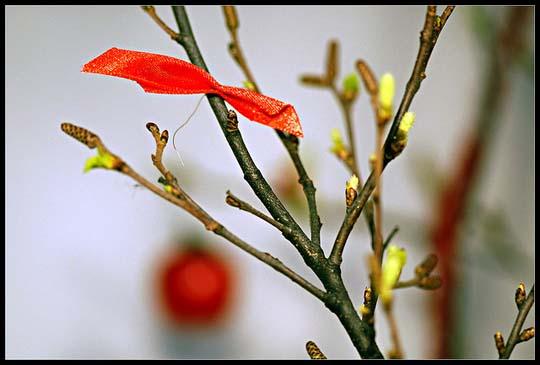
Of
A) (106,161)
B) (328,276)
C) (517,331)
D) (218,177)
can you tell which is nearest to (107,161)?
(106,161)

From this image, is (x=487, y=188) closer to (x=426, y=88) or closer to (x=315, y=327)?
(x=426, y=88)

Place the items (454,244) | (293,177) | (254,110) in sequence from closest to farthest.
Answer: (254,110) < (293,177) < (454,244)

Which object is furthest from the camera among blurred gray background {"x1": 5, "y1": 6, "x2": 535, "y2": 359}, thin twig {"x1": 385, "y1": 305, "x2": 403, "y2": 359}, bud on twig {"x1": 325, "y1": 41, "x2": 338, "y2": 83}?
blurred gray background {"x1": 5, "y1": 6, "x2": 535, "y2": 359}

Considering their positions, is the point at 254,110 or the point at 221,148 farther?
the point at 221,148

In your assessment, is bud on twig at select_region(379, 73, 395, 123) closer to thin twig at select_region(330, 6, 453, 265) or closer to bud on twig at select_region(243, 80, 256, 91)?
thin twig at select_region(330, 6, 453, 265)

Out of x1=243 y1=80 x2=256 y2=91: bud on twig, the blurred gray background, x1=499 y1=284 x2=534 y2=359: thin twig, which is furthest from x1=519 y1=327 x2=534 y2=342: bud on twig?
the blurred gray background

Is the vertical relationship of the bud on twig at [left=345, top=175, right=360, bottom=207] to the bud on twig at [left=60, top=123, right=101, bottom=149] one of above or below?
below

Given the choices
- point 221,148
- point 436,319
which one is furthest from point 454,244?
point 221,148

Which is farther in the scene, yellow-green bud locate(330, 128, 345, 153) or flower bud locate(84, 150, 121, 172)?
yellow-green bud locate(330, 128, 345, 153)
